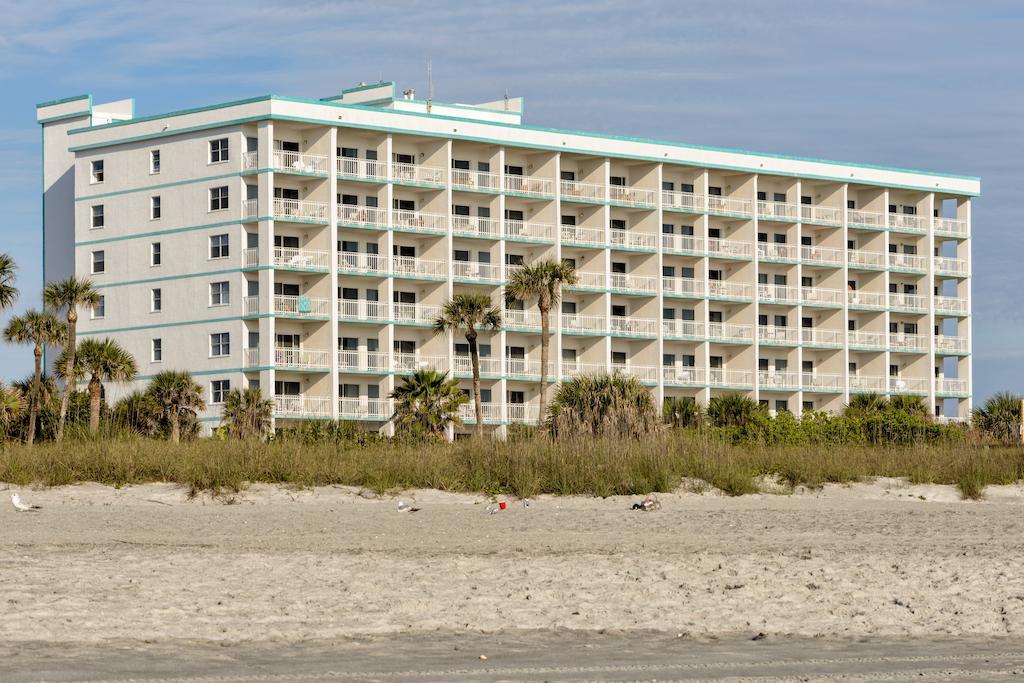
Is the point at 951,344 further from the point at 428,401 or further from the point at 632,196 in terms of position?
the point at 428,401

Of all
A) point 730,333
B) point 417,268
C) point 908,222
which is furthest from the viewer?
point 908,222

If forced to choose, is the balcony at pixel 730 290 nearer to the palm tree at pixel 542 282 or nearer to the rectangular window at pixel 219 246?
the palm tree at pixel 542 282

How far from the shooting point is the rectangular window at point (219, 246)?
245ft

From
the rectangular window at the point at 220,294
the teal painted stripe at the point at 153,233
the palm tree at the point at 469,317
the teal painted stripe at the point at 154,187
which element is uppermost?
the teal painted stripe at the point at 154,187

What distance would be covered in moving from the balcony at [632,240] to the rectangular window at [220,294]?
20694mm

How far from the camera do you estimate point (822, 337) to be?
91875 millimetres

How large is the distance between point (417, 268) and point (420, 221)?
2.26 meters

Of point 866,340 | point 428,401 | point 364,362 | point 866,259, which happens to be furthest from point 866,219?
point 428,401

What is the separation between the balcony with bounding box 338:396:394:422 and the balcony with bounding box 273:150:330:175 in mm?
10433

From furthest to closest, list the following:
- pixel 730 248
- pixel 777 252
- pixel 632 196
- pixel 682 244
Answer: pixel 777 252, pixel 730 248, pixel 682 244, pixel 632 196

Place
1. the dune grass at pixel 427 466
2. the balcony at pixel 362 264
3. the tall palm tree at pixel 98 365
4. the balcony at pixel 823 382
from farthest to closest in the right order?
the balcony at pixel 823 382 → the balcony at pixel 362 264 → the tall palm tree at pixel 98 365 → the dune grass at pixel 427 466

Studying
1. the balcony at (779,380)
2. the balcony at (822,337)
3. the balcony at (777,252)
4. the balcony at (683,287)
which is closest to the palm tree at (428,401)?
the balcony at (683,287)

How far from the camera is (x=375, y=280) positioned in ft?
253

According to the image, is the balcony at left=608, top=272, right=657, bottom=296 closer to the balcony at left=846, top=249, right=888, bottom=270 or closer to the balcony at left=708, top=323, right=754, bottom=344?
the balcony at left=708, top=323, right=754, bottom=344
